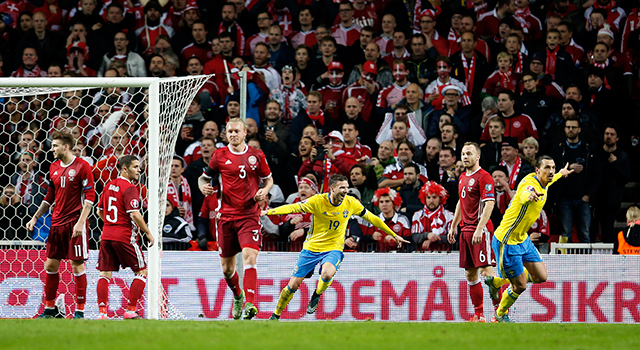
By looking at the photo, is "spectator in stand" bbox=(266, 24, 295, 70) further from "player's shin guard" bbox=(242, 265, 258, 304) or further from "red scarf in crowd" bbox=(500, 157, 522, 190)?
"player's shin guard" bbox=(242, 265, 258, 304)

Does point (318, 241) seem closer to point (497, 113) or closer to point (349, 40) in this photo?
point (497, 113)

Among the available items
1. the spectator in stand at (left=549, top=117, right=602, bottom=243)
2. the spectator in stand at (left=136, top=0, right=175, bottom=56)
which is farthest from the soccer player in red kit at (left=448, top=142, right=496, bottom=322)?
the spectator in stand at (left=136, top=0, right=175, bottom=56)

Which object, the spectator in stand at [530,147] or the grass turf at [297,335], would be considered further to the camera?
the spectator in stand at [530,147]

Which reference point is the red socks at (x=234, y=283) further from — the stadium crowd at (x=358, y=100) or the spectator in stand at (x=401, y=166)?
the spectator in stand at (x=401, y=166)

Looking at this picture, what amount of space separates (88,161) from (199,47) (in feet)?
14.0

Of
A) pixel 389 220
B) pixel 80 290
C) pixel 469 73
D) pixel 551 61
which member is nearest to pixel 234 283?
pixel 80 290

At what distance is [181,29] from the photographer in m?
15.6

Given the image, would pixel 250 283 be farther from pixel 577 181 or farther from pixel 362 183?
pixel 577 181

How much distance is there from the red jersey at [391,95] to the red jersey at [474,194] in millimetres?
4196

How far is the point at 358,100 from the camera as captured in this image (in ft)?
44.4

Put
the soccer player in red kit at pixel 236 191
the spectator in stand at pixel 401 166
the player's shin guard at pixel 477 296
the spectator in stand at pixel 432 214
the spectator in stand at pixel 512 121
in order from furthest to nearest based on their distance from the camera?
the spectator in stand at pixel 512 121 → the spectator in stand at pixel 401 166 → the spectator in stand at pixel 432 214 → the player's shin guard at pixel 477 296 → the soccer player in red kit at pixel 236 191

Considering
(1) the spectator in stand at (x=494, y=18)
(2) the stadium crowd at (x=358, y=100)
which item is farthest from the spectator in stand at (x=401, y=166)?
(1) the spectator in stand at (x=494, y=18)

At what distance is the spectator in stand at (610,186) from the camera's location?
1228 centimetres

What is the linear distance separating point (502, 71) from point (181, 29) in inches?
246
